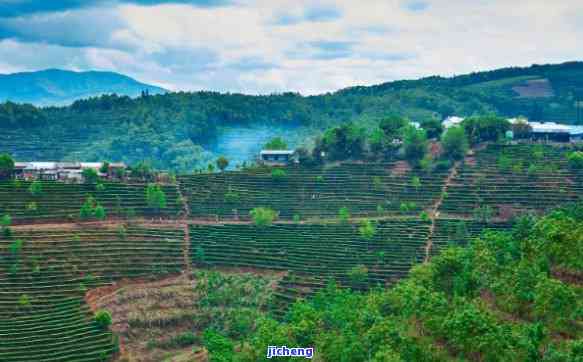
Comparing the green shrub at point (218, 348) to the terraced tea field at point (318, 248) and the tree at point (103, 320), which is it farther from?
the terraced tea field at point (318, 248)

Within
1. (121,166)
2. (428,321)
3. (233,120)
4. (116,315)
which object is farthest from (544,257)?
(233,120)

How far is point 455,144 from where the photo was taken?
78812 millimetres

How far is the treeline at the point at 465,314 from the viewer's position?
37.0 meters

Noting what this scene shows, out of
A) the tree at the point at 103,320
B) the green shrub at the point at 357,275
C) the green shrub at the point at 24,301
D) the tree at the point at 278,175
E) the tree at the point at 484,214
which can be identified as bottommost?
the tree at the point at 103,320

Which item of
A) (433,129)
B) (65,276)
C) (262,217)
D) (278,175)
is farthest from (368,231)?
(433,129)

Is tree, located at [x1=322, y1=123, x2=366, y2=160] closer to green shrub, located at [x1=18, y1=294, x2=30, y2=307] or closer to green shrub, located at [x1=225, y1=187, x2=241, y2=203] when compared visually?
green shrub, located at [x1=225, y1=187, x2=241, y2=203]

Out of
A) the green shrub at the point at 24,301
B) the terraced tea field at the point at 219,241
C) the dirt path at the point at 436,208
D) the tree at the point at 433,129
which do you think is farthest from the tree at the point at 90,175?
the tree at the point at 433,129

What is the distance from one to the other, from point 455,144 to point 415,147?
3996 millimetres

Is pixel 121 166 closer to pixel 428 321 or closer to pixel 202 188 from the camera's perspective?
pixel 202 188

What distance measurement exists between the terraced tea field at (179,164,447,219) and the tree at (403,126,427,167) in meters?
2.32

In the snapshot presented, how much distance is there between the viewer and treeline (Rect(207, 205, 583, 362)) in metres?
37.0

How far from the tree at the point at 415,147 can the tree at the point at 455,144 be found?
7.21 ft

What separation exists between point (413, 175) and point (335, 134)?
9861 millimetres

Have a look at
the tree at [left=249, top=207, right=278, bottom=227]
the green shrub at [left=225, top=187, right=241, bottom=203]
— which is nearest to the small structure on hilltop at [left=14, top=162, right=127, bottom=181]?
the green shrub at [left=225, top=187, right=241, bottom=203]
